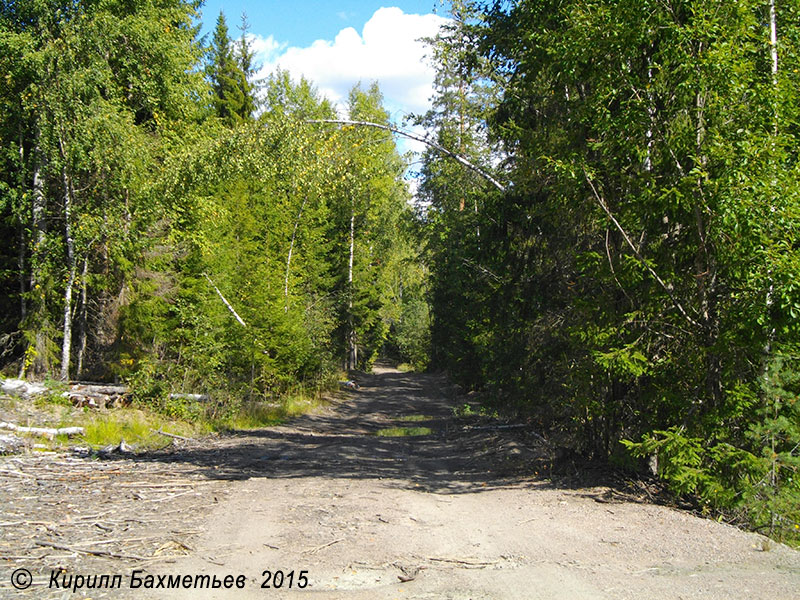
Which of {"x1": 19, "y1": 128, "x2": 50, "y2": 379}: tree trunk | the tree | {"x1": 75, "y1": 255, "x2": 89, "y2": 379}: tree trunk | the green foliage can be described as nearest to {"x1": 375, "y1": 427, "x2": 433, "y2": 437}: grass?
the green foliage

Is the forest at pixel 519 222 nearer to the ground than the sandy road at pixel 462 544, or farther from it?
farther from it

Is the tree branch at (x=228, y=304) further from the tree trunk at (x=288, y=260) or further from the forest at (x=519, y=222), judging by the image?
the tree trunk at (x=288, y=260)

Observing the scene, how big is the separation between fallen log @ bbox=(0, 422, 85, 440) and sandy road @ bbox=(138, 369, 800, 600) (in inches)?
130

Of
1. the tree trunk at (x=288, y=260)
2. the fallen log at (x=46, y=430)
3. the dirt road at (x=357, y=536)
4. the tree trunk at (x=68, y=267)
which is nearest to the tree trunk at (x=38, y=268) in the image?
the tree trunk at (x=68, y=267)

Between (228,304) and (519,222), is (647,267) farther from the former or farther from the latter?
(228,304)

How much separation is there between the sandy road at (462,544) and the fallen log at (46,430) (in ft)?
10.8

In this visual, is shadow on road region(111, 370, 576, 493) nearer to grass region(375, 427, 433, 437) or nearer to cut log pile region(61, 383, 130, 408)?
grass region(375, 427, 433, 437)

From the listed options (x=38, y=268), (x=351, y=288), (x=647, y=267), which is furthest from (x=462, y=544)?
(x=351, y=288)

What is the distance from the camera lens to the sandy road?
503 cm

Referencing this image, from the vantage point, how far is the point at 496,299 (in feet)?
48.4

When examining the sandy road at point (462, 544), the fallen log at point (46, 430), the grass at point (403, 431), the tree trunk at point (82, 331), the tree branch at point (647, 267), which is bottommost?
the grass at point (403, 431)

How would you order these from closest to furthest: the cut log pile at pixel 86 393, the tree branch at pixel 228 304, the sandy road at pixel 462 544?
1. the sandy road at pixel 462 544
2. the cut log pile at pixel 86 393
3. the tree branch at pixel 228 304

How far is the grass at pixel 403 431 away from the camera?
18.6 meters

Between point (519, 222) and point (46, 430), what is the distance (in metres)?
10.00
